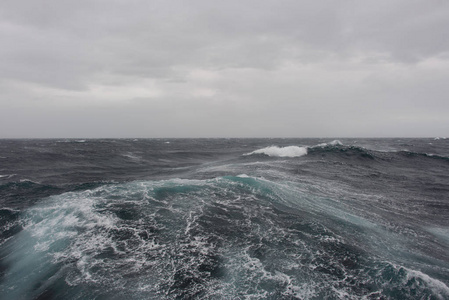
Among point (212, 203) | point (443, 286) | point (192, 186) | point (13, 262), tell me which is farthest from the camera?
point (192, 186)

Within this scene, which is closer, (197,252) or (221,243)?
(197,252)

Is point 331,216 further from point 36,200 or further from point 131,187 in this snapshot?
point 36,200

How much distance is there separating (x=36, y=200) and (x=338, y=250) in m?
14.8

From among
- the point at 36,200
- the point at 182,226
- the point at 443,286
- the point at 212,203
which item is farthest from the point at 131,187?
the point at 443,286

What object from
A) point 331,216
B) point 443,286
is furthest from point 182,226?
point 443,286

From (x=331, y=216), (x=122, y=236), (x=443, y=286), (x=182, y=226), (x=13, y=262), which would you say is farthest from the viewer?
(x=331, y=216)

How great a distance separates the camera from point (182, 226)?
9094mm

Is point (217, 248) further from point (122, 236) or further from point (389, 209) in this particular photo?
point (389, 209)

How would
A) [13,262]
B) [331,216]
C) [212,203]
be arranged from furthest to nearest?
[212,203], [331,216], [13,262]

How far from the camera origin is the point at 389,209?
1177cm

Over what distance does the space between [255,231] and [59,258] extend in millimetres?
6412

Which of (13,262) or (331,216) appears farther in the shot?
(331,216)

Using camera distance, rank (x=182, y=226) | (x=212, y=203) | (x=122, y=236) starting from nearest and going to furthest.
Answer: (x=122, y=236)
(x=182, y=226)
(x=212, y=203)

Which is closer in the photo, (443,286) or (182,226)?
(443,286)
